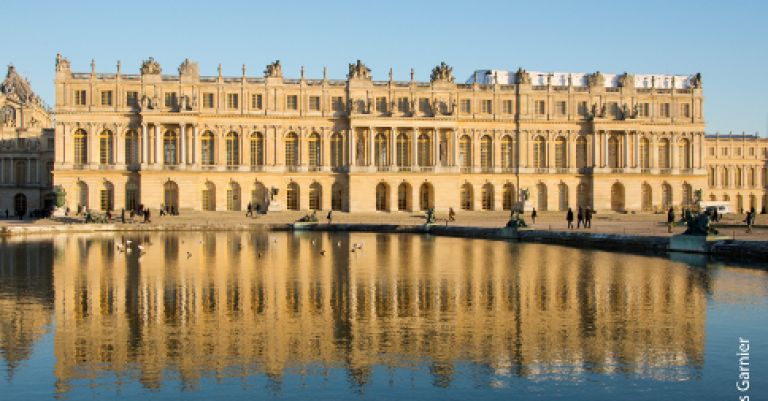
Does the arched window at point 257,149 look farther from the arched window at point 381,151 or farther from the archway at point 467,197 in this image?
the archway at point 467,197

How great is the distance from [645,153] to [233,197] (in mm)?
42731

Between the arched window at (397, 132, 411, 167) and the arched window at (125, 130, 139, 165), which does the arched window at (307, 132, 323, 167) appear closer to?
the arched window at (397, 132, 411, 167)

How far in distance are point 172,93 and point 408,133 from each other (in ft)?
75.3

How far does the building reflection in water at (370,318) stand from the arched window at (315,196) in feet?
167

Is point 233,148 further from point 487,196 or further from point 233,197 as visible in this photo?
point 487,196

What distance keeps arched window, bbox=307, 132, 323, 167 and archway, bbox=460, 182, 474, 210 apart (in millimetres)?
14818

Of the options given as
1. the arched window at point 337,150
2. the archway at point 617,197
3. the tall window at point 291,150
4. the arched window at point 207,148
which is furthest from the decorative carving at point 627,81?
the arched window at point 207,148

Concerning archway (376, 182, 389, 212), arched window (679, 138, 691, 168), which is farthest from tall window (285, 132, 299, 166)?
arched window (679, 138, 691, 168)

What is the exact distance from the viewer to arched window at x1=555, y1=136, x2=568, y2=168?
87.6 meters

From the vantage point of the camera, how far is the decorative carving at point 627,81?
3469 inches

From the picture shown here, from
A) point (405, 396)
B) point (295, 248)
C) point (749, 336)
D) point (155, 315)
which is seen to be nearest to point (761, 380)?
point (749, 336)

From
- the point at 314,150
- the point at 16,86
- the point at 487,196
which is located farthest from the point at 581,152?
the point at 16,86

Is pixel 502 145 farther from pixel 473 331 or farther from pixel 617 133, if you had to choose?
pixel 473 331

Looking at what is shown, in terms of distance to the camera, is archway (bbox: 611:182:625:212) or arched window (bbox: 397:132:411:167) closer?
arched window (bbox: 397:132:411:167)
